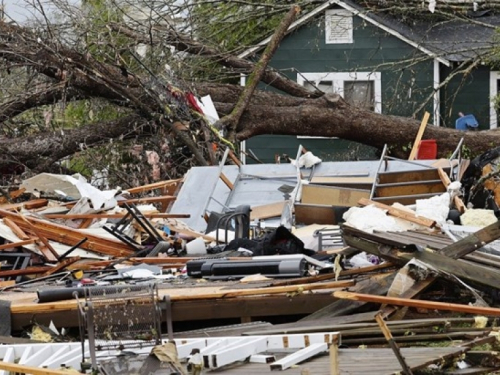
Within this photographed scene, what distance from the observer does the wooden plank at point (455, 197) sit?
12.1 meters

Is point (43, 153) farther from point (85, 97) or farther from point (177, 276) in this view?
point (177, 276)

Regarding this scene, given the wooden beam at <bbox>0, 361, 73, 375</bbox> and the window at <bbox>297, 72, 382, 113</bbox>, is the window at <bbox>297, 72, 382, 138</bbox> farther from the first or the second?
the wooden beam at <bbox>0, 361, 73, 375</bbox>

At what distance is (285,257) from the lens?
29.7ft

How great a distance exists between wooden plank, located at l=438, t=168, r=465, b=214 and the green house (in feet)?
27.2

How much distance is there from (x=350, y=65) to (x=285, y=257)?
14.4m

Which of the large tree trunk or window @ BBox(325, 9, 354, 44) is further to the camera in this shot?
window @ BBox(325, 9, 354, 44)

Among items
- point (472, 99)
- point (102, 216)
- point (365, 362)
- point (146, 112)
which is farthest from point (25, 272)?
point (472, 99)

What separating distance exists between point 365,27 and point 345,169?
29.2 ft

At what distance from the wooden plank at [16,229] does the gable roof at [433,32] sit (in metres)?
10.2

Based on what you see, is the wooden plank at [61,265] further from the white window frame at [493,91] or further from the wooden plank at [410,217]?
the white window frame at [493,91]

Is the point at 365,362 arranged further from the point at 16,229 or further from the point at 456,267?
the point at 16,229

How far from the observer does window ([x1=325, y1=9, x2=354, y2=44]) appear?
2227cm

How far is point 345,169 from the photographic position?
14508 millimetres

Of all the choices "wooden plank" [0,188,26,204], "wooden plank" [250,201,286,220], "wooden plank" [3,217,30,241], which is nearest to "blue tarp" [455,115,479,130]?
"wooden plank" [250,201,286,220]
